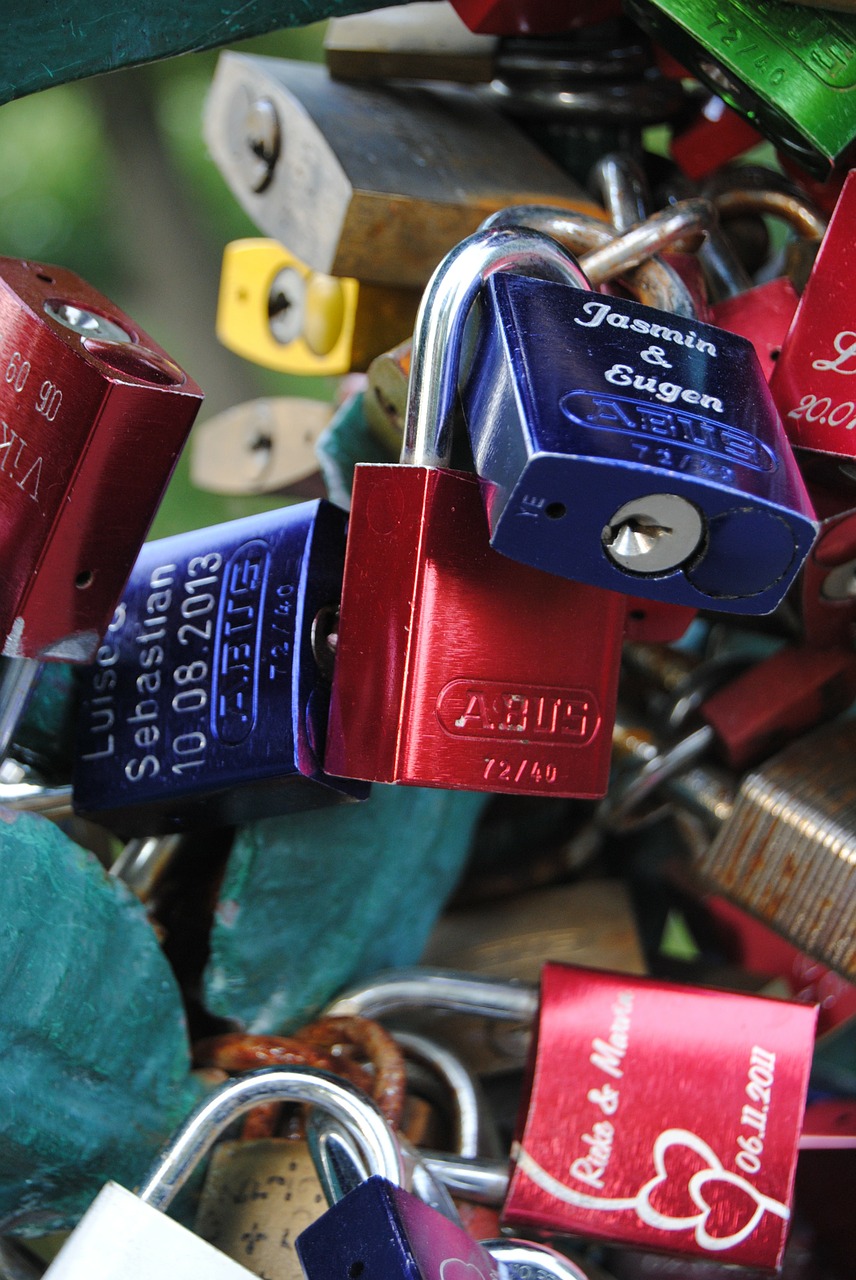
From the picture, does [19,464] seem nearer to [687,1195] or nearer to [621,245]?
[621,245]

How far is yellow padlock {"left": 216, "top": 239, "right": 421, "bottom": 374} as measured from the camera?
726 mm

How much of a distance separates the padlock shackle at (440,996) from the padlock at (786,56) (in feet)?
1.46

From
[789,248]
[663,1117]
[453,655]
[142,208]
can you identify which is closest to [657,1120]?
[663,1117]

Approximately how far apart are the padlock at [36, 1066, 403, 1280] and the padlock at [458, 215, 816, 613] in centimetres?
25

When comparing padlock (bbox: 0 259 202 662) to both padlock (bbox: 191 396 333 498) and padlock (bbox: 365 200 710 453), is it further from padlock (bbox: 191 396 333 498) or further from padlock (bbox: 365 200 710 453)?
padlock (bbox: 191 396 333 498)

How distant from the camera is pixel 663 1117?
566 mm

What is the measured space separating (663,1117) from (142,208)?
5.58 feet

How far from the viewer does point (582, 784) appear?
502 millimetres

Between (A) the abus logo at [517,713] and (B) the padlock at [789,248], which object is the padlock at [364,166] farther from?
(A) the abus logo at [517,713]

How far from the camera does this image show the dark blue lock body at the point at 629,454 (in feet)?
1.34

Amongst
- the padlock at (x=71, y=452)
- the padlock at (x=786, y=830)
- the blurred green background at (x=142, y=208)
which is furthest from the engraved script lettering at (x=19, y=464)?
the blurred green background at (x=142, y=208)

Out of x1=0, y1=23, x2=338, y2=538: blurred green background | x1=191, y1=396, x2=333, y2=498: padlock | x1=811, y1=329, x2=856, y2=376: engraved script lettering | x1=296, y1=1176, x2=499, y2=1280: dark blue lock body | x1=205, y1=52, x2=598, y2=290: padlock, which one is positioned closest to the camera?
x1=296, y1=1176, x2=499, y2=1280: dark blue lock body

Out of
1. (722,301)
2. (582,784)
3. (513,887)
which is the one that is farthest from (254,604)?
(513,887)

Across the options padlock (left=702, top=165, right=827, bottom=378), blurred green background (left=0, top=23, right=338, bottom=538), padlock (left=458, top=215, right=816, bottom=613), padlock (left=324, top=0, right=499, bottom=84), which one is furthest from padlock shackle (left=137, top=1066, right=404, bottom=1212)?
blurred green background (left=0, top=23, right=338, bottom=538)
